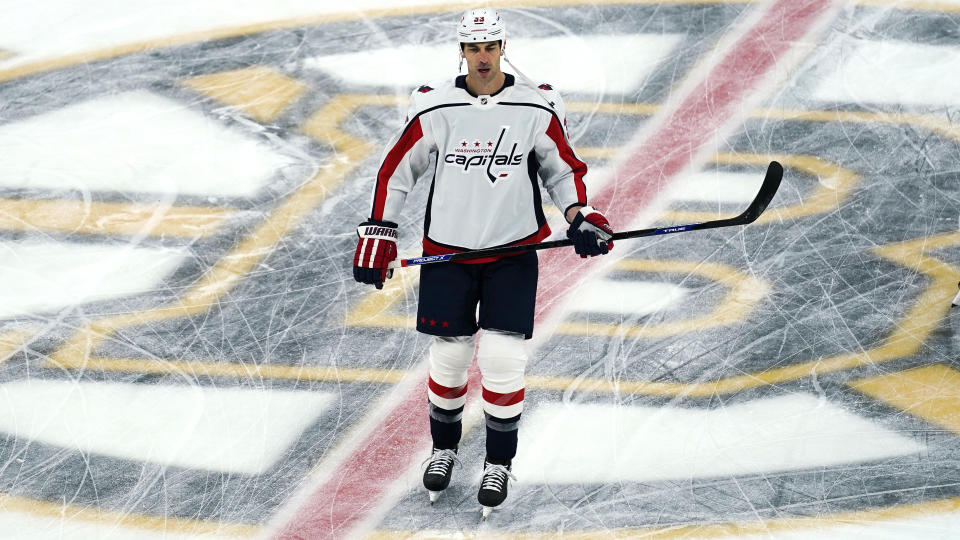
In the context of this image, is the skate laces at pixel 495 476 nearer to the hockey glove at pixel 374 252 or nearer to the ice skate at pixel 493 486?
the ice skate at pixel 493 486

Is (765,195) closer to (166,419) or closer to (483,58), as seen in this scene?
(483,58)

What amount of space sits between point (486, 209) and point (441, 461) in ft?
2.86

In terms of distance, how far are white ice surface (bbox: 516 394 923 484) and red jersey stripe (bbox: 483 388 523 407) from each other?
0.35m

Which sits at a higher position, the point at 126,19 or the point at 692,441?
the point at 126,19

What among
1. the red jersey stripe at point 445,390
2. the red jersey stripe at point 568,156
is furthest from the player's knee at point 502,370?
the red jersey stripe at point 568,156

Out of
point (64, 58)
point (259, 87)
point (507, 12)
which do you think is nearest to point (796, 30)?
point (507, 12)

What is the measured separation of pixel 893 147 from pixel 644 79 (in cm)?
135

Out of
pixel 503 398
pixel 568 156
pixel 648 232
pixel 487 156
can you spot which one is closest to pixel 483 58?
pixel 487 156

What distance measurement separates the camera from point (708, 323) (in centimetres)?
470

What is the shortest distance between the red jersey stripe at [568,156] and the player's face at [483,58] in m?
0.25

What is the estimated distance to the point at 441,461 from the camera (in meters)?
3.95

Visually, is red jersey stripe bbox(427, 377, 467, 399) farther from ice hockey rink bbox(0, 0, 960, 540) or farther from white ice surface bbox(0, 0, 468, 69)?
white ice surface bbox(0, 0, 468, 69)

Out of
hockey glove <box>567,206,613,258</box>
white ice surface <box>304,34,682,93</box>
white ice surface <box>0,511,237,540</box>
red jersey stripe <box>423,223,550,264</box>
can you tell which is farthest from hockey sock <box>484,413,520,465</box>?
white ice surface <box>304,34,682,93</box>

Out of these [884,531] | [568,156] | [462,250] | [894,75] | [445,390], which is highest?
[568,156]
